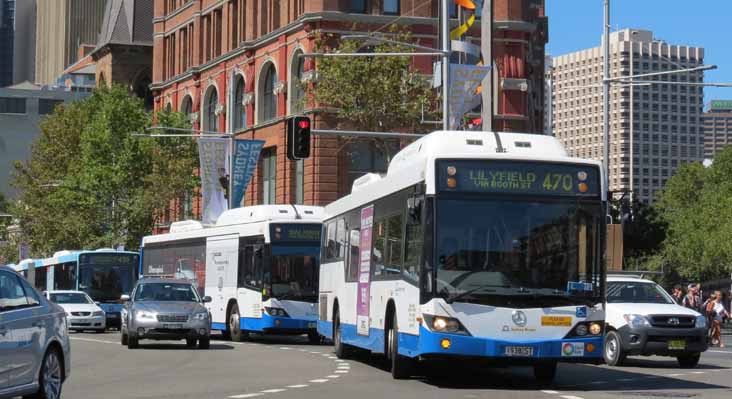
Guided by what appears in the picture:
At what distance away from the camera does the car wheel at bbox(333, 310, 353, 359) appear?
82.4ft

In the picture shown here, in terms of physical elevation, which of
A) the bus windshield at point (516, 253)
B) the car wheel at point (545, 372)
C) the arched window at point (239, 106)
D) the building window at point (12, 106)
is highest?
the building window at point (12, 106)

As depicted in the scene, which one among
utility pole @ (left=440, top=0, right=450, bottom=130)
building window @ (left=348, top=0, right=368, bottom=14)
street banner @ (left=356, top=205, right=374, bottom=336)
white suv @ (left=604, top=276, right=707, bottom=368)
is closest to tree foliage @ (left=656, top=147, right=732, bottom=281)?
building window @ (left=348, top=0, right=368, bottom=14)

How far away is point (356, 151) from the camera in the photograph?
62188 mm

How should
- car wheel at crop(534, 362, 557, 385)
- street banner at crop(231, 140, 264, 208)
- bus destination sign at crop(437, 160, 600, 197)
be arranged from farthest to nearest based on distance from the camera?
street banner at crop(231, 140, 264, 208), car wheel at crop(534, 362, 557, 385), bus destination sign at crop(437, 160, 600, 197)

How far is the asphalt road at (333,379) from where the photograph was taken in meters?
17.3

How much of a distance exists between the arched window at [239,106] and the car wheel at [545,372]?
53155 mm

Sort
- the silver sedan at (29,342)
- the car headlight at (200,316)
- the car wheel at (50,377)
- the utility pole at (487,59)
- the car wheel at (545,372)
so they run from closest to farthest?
1. the silver sedan at (29,342)
2. the car wheel at (50,377)
3. the car wheel at (545,372)
4. the car headlight at (200,316)
5. the utility pole at (487,59)

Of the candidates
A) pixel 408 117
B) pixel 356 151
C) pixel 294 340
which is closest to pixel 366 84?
pixel 408 117

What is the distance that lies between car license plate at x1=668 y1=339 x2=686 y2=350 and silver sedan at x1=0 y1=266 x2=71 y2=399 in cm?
1214

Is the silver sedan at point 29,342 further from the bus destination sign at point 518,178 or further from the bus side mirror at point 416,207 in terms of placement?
the bus destination sign at point 518,178

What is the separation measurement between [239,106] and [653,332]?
49883 millimetres

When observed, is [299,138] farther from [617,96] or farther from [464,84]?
[617,96]

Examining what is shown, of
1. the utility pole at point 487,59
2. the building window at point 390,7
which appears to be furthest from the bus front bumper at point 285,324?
the building window at point 390,7

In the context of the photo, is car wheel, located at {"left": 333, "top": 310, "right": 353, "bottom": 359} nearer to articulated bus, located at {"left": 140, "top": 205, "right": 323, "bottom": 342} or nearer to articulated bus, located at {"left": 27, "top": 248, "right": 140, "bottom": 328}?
articulated bus, located at {"left": 140, "top": 205, "right": 323, "bottom": 342}
